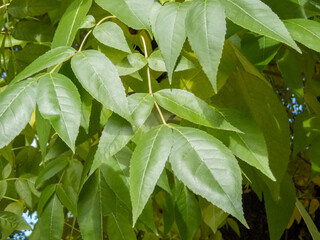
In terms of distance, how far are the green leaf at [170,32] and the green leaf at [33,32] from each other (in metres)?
0.55

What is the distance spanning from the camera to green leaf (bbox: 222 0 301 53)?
0.54 meters

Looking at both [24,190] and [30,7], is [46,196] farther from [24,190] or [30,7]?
[30,7]

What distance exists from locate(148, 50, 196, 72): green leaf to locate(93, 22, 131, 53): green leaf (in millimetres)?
49

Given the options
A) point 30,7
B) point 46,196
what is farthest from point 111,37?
point 30,7

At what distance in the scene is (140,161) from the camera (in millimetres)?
529

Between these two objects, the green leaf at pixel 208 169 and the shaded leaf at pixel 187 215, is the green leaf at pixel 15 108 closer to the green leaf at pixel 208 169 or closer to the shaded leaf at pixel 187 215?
the green leaf at pixel 208 169

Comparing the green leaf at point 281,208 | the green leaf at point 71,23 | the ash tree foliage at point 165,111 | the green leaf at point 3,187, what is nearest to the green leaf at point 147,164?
the ash tree foliage at point 165,111

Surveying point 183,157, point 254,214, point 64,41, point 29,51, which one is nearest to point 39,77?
point 64,41

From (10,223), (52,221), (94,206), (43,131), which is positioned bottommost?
(10,223)

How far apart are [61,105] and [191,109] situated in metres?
0.16

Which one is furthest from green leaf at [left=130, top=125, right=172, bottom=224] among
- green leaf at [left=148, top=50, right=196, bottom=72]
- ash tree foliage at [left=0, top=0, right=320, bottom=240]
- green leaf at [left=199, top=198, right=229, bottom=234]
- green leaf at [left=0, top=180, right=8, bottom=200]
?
green leaf at [left=0, top=180, right=8, bottom=200]

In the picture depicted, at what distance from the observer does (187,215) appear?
80 cm

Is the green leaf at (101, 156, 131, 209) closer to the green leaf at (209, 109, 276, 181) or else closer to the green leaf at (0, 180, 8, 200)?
the green leaf at (209, 109, 276, 181)

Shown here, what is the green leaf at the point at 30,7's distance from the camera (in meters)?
1.05
